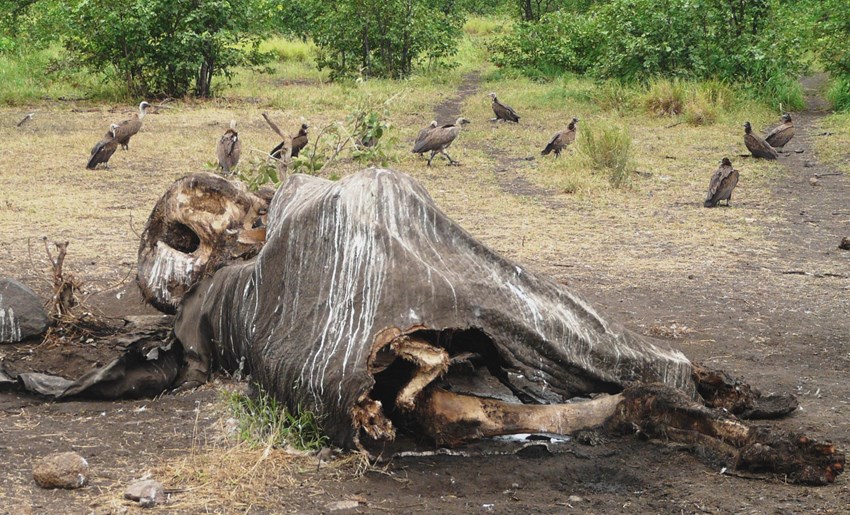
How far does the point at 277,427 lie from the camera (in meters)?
4.31

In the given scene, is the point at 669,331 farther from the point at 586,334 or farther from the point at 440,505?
the point at 440,505

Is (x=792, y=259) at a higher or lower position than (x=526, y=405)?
lower

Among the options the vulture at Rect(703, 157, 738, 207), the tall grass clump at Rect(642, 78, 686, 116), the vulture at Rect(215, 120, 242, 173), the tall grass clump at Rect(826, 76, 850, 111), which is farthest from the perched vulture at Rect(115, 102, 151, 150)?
the tall grass clump at Rect(826, 76, 850, 111)

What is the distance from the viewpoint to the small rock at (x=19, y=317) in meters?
6.10

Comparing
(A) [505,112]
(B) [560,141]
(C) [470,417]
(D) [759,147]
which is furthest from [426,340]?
(A) [505,112]

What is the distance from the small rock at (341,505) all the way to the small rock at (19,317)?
3009mm

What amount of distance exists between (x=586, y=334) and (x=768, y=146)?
10.6m

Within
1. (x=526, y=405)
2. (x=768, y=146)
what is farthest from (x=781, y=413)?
(x=768, y=146)

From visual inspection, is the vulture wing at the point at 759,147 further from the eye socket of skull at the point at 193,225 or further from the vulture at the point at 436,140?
the eye socket of skull at the point at 193,225

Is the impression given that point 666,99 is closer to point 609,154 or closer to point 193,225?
point 609,154

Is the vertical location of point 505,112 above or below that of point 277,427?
below

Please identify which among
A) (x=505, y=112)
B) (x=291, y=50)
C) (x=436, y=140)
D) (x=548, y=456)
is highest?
(x=548, y=456)

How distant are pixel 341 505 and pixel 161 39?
17417mm

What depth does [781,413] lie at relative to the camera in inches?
189
